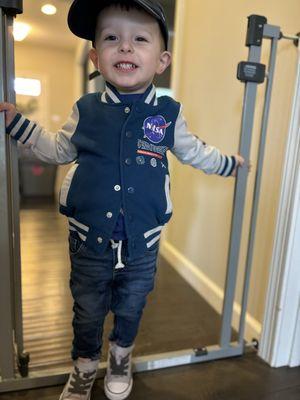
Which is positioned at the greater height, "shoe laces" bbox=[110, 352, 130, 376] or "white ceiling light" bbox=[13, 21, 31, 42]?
"white ceiling light" bbox=[13, 21, 31, 42]

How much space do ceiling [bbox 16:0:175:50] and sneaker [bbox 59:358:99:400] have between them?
1089 mm

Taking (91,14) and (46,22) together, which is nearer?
(91,14)

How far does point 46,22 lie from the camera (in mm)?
2250

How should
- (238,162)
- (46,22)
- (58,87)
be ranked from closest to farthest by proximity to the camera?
(238,162), (46,22), (58,87)

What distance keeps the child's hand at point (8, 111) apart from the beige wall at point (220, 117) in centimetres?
93

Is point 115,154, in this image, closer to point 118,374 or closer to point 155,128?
point 155,128

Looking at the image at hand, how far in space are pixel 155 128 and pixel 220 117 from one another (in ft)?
2.84

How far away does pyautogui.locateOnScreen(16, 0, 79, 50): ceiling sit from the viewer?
145 cm

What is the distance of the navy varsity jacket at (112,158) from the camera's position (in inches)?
38.4

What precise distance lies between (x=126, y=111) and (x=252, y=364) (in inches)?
41.5

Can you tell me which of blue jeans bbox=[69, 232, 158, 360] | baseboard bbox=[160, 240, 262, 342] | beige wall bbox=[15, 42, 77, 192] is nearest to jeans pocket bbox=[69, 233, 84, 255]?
blue jeans bbox=[69, 232, 158, 360]

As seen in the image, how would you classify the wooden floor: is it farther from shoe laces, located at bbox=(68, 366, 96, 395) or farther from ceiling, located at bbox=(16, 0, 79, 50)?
ceiling, located at bbox=(16, 0, 79, 50)

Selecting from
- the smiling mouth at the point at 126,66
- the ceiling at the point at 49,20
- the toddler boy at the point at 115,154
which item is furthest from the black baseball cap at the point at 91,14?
the ceiling at the point at 49,20

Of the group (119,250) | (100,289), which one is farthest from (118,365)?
(119,250)
